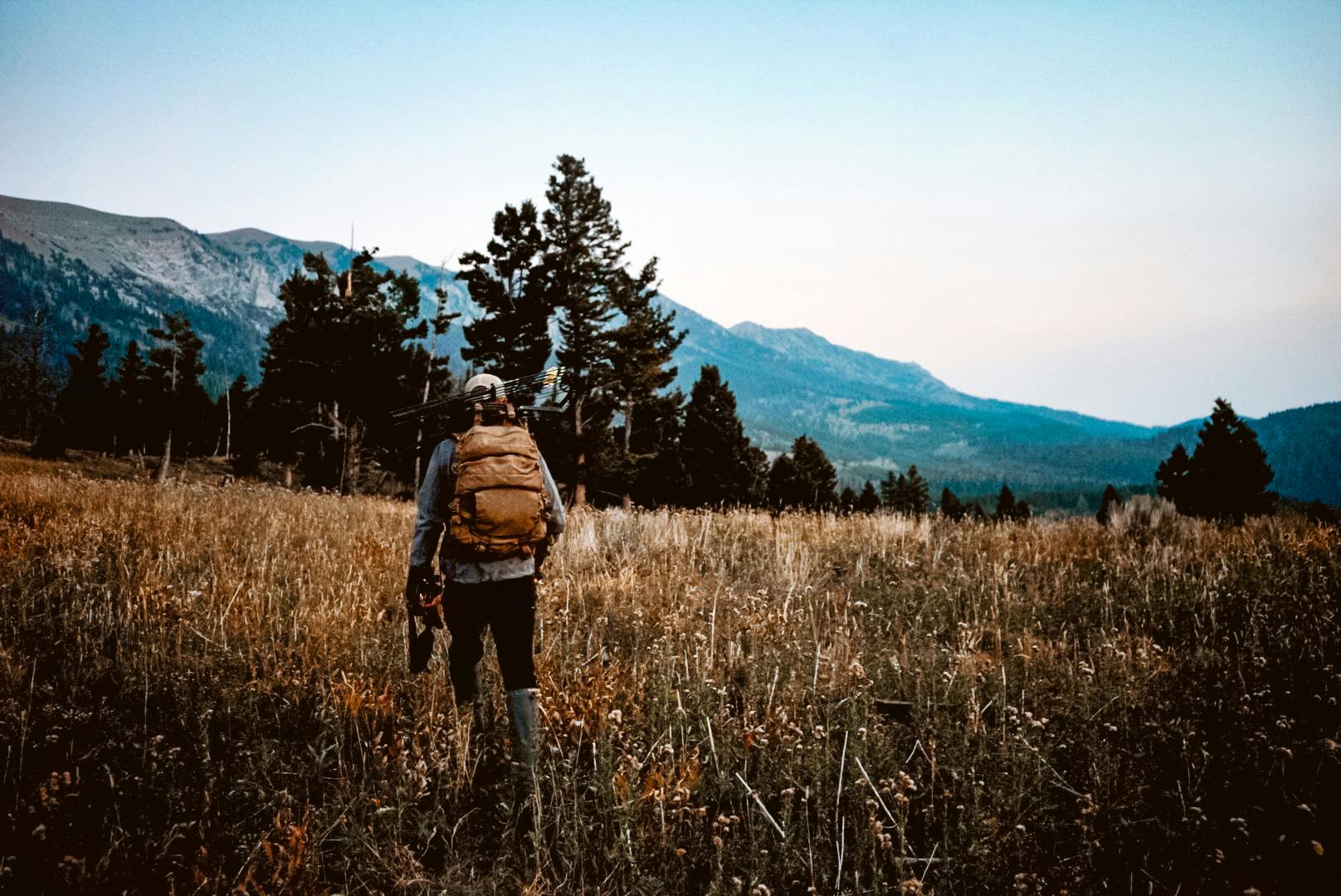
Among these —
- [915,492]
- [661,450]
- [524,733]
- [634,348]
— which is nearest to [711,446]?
[661,450]

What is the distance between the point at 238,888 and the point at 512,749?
1.27 meters

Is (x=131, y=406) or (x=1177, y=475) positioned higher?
(x=131, y=406)

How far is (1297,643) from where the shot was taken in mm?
4652

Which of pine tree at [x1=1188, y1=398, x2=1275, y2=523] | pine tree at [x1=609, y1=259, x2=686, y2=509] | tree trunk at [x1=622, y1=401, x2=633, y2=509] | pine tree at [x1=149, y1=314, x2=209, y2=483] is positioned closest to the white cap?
tree trunk at [x1=622, y1=401, x2=633, y2=509]

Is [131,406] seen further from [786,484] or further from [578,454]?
[786,484]

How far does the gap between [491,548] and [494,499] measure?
261 mm

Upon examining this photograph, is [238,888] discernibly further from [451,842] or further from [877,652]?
[877,652]

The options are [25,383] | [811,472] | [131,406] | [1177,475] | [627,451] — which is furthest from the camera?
[25,383]

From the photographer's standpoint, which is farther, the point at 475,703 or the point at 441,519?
the point at 475,703

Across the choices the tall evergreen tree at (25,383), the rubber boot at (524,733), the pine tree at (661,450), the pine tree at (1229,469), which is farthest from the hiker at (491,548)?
the tall evergreen tree at (25,383)

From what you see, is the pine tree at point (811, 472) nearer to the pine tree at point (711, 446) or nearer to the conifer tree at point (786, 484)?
the conifer tree at point (786, 484)

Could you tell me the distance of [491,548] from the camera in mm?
3322

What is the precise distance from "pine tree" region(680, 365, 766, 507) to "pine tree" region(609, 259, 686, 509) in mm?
6370

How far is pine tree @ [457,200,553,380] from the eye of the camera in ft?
88.3
